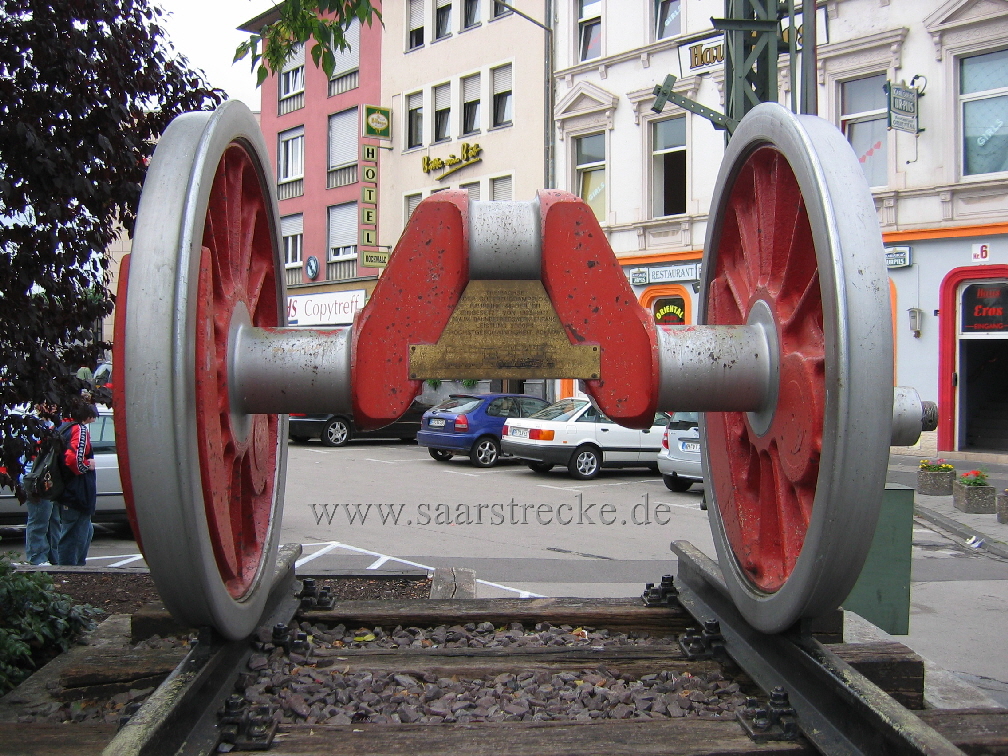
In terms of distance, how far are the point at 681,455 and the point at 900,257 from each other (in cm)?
665

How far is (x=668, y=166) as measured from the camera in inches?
818

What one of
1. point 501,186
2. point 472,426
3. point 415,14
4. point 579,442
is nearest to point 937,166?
point 579,442

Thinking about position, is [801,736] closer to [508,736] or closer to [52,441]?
[508,736]

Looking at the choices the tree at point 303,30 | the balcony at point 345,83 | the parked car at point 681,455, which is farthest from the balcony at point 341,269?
the tree at point 303,30

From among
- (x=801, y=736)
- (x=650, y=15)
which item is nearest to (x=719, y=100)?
(x=650, y=15)

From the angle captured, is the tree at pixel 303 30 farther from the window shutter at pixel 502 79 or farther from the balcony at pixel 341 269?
the balcony at pixel 341 269

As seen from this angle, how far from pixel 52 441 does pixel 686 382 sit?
322cm

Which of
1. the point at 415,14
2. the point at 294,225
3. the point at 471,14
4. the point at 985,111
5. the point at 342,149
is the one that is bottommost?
the point at 985,111

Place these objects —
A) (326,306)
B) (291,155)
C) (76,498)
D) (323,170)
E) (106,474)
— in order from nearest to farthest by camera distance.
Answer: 1. (76,498)
2. (106,474)
3. (326,306)
4. (323,170)
5. (291,155)

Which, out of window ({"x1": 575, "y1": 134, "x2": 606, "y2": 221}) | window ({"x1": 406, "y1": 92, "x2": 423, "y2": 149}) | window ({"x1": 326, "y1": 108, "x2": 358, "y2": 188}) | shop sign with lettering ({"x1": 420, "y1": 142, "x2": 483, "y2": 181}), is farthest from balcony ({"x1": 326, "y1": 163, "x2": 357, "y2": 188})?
window ({"x1": 575, "y1": 134, "x2": 606, "y2": 221})

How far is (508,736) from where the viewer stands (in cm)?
233

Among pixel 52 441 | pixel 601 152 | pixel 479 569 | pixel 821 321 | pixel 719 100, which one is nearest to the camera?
pixel 821 321

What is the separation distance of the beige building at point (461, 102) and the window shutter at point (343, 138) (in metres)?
1.61

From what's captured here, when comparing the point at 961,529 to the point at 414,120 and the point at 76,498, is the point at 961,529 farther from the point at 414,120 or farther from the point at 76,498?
the point at 414,120
